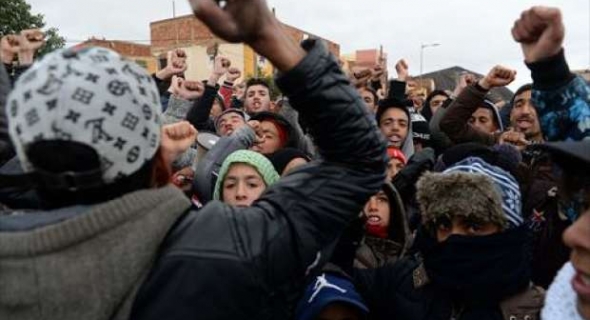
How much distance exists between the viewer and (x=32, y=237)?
49.2 inches

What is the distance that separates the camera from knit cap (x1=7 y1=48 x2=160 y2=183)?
1.22m

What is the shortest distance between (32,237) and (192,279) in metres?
0.33

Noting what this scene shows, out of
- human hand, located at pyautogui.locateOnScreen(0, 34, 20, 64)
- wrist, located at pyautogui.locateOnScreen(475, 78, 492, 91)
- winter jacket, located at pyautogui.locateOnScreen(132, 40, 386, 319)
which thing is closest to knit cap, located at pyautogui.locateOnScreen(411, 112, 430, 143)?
wrist, located at pyautogui.locateOnScreen(475, 78, 492, 91)

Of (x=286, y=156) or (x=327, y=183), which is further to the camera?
(x=286, y=156)

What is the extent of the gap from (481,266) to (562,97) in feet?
2.46

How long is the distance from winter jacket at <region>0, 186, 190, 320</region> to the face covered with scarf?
4.54 feet

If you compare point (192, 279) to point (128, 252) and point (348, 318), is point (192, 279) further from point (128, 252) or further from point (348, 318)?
point (348, 318)

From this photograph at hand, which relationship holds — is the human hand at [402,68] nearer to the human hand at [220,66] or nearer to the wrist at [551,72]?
the human hand at [220,66]

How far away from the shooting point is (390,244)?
3021 mm

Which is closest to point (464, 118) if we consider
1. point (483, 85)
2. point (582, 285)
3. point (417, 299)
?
point (483, 85)

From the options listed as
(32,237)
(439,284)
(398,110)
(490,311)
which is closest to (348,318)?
(439,284)

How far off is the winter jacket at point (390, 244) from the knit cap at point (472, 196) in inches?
13.3

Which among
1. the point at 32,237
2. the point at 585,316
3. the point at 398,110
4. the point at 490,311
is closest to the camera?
the point at 32,237

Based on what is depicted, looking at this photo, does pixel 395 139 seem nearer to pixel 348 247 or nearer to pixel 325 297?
pixel 348 247
